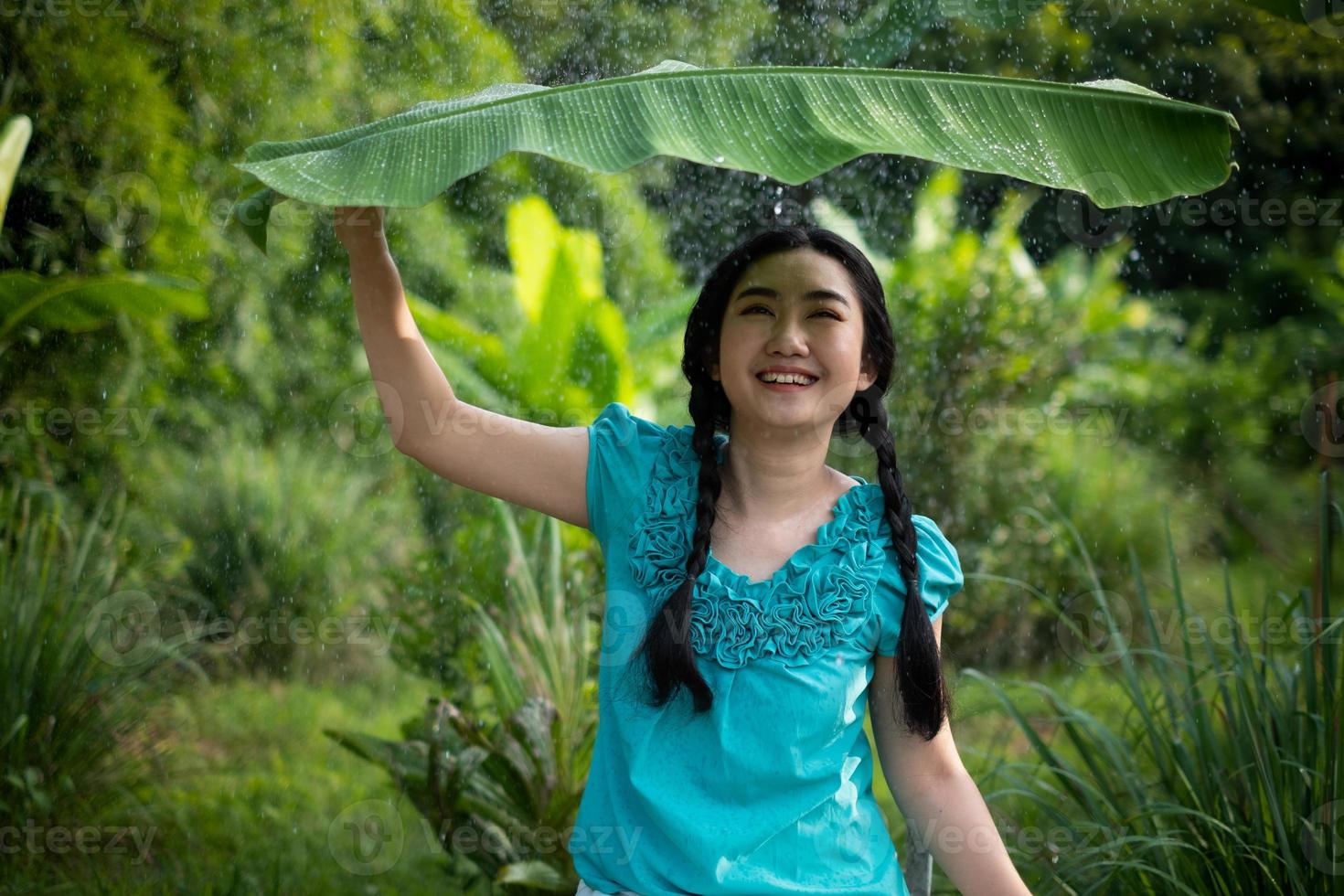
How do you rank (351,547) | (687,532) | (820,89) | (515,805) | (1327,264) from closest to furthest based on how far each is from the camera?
1. (820,89)
2. (687,532)
3. (515,805)
4. (351,547)
5. (1327,264)

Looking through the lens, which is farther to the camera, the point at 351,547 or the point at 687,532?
the point at 351,547

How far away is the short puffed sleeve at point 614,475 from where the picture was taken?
1.90 metres

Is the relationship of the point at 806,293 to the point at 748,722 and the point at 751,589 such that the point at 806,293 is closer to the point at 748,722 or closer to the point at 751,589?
the point at 751,589

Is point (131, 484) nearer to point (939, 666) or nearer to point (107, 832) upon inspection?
point (107, 832)

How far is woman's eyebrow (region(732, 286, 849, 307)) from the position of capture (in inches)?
73.0

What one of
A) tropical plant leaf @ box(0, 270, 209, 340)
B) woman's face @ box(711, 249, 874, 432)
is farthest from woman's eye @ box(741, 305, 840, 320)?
tropical plant leaf @ box(0, 270, 209, 340)

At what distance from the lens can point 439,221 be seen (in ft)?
26.2

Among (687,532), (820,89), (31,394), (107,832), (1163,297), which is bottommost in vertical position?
(107,832)

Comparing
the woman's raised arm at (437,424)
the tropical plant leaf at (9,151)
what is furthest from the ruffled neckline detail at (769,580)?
the tropical plant leaf at (9,151)

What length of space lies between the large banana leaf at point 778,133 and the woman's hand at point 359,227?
10 cm

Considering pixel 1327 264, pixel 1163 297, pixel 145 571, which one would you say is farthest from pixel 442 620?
pixel 1163 297

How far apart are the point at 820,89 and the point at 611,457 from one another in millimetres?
593

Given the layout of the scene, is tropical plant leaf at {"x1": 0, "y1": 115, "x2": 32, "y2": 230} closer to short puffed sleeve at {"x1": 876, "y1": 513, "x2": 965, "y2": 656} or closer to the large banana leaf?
the large banana leaf

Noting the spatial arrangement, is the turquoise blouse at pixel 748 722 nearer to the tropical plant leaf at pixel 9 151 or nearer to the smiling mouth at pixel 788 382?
the smiling mouth at pixel 788 382
